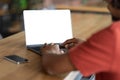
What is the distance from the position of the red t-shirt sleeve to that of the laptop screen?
647 mm

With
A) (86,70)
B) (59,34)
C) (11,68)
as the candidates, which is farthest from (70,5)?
(86,70)

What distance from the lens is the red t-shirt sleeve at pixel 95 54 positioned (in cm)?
116

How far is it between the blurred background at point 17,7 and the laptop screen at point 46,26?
93.0 inches

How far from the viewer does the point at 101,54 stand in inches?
46.2

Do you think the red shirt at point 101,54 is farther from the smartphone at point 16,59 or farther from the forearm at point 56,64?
the smartphone at point 16,59

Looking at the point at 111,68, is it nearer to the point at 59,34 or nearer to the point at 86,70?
the point at 86,70

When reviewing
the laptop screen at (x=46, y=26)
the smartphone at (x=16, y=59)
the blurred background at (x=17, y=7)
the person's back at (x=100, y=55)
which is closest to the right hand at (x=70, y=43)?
the laptop screen at (x=46, y=26)

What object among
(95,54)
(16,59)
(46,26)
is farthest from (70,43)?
(95,54)

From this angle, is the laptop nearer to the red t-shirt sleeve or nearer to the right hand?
the right hand

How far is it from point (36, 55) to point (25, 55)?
0.07 meters

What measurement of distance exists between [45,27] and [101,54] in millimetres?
770

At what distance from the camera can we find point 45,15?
1886 millimetres

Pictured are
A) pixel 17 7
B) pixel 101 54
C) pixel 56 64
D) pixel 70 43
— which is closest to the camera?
pixel 101 54

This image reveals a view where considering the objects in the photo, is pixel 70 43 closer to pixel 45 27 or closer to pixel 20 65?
pixel 45 27
